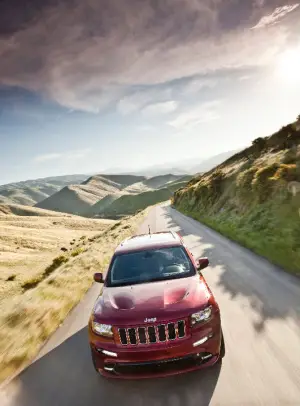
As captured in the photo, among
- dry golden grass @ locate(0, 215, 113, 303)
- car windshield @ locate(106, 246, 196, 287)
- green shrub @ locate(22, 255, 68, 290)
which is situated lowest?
dry golden grass @ locate(0, 215, 113, 303)

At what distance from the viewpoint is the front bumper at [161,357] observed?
4.15m

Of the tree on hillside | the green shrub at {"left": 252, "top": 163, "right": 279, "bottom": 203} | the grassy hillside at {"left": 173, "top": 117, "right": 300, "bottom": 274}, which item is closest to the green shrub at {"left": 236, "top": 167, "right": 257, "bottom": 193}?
the grassy hillside at {"left": 173, "top": 117, "right": 300, "bottom": 274}

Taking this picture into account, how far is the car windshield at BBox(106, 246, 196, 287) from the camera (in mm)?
5562

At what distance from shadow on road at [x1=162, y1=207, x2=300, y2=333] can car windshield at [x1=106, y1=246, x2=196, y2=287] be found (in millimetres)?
1837

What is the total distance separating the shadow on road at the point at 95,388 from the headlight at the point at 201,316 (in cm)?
85

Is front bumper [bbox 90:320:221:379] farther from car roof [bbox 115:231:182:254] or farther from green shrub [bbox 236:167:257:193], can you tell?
green shrub [bbox 236:167:257:193]

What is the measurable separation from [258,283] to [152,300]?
4.65 meters

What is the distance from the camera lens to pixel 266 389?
403 centimetres

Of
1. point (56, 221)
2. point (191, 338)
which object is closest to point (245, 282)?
point (191, 338)

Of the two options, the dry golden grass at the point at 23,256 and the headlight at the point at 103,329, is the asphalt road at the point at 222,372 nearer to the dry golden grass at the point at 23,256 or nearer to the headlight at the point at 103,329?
the headlight at the point at 103,329

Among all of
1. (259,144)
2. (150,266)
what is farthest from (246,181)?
(150,266)

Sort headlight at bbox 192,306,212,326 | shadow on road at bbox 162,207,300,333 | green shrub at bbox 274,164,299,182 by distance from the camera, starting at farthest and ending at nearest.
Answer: green shrub at bbox 274,164,299,182, shadow on road at bbox 162,207,300,333, headlight at bbox 192,306,212,326

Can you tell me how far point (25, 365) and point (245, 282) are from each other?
5743mm

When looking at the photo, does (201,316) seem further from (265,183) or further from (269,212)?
(265,183)
